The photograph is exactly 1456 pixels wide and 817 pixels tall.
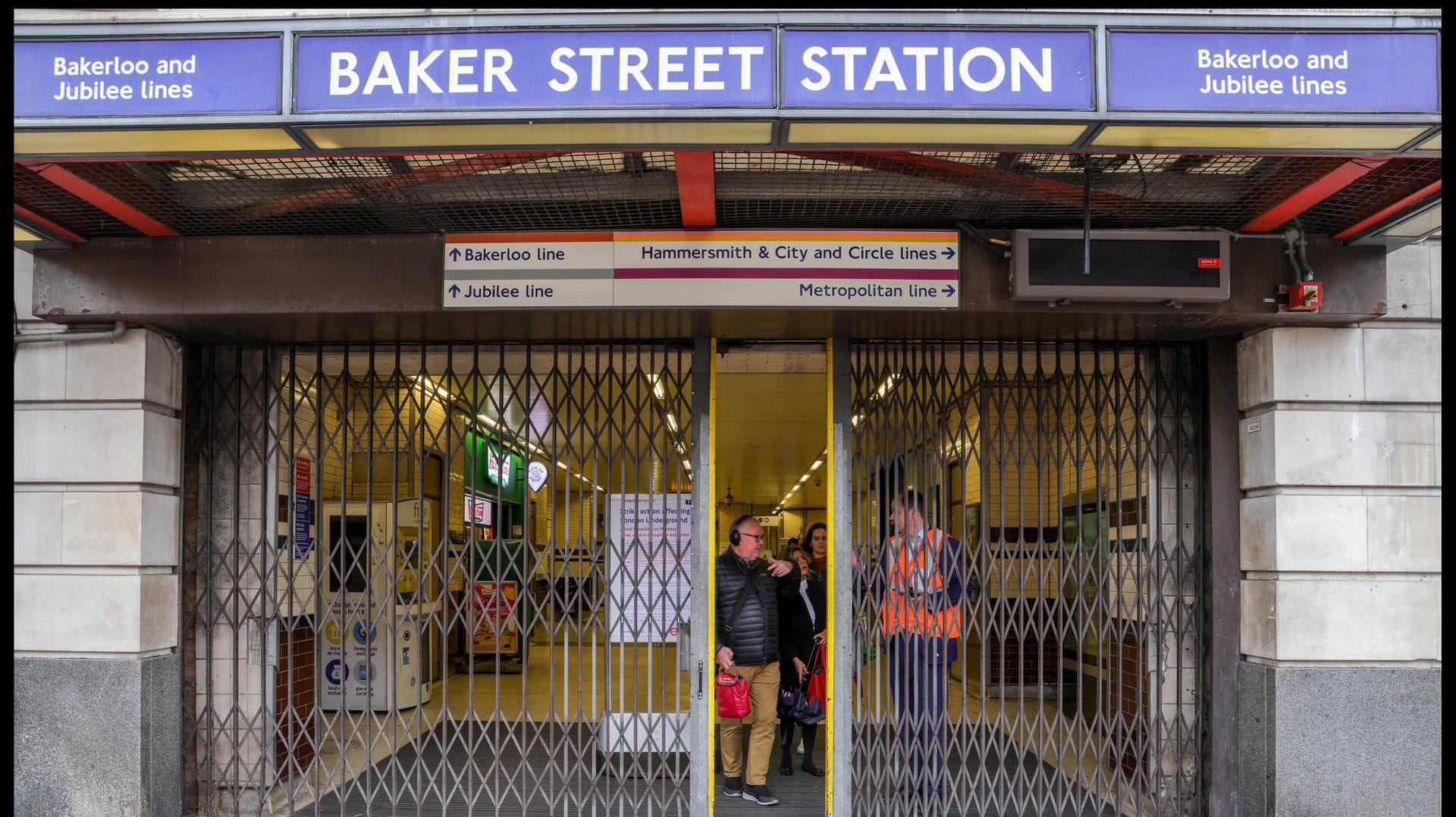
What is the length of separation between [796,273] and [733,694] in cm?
271

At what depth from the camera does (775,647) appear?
7.43 metres

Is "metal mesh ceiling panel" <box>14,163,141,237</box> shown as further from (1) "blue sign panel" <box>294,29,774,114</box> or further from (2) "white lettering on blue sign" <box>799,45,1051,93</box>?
(2) "white lettering on blue sign" <box>799,45,1051,93</box>

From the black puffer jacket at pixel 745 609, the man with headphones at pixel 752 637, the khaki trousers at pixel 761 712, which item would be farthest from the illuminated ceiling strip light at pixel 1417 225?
the khaki trousers at pixel 761 712

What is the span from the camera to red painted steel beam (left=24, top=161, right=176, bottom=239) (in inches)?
213

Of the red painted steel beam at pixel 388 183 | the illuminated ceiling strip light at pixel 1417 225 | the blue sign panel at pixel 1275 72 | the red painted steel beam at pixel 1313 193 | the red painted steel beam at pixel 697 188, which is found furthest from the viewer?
the illuminated ceiling strip light at pixel 1417 225

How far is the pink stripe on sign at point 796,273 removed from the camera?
6395 mm

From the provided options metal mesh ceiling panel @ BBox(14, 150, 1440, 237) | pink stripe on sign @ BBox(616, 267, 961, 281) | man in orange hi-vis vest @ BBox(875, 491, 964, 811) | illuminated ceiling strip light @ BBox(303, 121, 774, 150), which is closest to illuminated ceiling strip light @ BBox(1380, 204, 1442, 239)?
metal mesh ceiling panel @ BBox(14, 150, 1440, 237)

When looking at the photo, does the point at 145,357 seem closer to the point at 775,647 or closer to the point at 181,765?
the point at 181,765

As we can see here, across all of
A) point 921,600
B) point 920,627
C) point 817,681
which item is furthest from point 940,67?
point 817,681

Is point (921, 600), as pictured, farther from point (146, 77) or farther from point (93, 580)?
point (146, 77)

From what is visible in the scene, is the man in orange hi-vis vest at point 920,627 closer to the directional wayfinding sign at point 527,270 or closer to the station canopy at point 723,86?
the directional wayfinding sign at point 527,270

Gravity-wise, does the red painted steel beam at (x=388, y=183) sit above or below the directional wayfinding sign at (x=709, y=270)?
above

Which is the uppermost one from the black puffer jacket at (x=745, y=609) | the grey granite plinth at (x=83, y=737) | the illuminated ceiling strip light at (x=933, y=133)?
the illuminated ceiling strip light at (x=933, y=133)

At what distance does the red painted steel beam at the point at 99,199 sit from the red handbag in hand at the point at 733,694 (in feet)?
13.5
